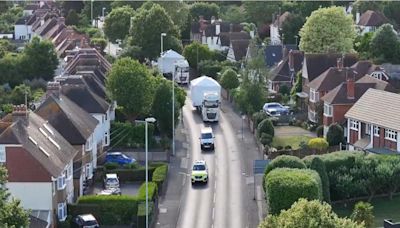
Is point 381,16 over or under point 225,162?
over

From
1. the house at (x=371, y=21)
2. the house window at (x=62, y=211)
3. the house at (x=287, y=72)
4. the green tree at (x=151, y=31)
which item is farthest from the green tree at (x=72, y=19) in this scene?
the house window at (x=62, y=211)

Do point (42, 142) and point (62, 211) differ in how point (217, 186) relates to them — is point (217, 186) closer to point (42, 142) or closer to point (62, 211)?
point (62, 211)

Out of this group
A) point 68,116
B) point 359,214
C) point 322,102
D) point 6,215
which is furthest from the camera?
point 322,102

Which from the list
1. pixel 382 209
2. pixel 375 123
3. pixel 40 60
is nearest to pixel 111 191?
pixel 382 209

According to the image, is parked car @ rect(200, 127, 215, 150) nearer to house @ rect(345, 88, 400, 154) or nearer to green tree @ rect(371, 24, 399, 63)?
house @ rect(345, 88, 400, 154)

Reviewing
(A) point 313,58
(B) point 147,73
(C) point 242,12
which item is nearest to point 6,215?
(B) point 147,73

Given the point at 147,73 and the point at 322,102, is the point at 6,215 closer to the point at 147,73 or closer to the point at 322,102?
the point at 147,73

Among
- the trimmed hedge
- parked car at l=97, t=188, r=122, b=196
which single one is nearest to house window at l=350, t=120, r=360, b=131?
parked car at l=97, t=188, r=122, b=196

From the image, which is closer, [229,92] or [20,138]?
Answer: [20,138]

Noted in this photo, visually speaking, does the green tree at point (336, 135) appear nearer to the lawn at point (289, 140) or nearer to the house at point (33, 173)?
the lawn at point (289, 140)
